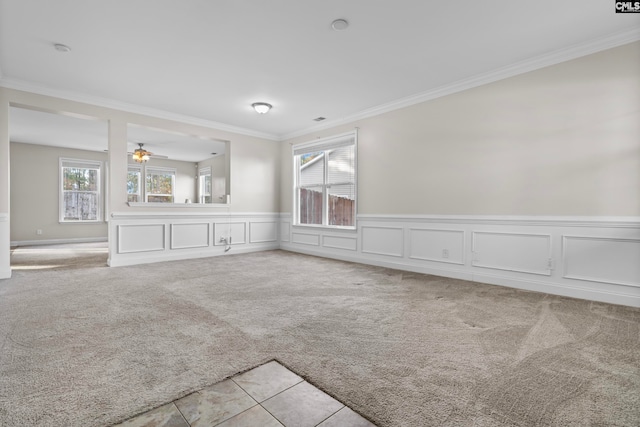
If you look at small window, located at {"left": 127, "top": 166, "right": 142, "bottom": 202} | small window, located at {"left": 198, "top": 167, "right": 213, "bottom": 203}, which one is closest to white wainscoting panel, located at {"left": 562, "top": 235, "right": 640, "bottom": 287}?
small window, located at {"left": 198, "top": 167, "right": 213, "bottom": 203}

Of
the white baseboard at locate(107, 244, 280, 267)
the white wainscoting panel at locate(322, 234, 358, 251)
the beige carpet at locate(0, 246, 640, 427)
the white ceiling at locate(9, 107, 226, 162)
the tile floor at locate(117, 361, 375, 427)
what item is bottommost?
the tile floor at locate(117, 361, 375, 427)

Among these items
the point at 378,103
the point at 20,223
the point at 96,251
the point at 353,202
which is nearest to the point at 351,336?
the point at 353,202

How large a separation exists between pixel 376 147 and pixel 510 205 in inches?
86.2

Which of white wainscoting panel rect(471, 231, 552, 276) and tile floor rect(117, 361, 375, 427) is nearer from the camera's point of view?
tile floor rect(117, 361, 375, 427)

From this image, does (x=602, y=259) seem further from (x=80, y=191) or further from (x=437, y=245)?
(x=80, y=191)

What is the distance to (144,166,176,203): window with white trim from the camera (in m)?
9.45

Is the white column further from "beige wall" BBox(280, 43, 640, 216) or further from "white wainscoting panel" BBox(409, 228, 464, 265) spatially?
"white wainscoting panel" BBox(409, 228, 464, 265)

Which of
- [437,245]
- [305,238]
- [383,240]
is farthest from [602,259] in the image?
[305,238]

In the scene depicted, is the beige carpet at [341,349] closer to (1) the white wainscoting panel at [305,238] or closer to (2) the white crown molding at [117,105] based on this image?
(1) the white wainscoting panel at [305,238]

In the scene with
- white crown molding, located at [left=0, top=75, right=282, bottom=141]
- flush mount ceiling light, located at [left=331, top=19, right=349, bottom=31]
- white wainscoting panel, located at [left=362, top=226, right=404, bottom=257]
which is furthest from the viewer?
white wainscoting panel, located at [left=362, top=226, right=404, bottom=257]

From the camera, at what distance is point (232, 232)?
621cm

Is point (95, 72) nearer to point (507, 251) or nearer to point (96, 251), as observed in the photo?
point (96, 251)

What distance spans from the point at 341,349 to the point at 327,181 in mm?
4223

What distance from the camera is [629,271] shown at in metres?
2.87
